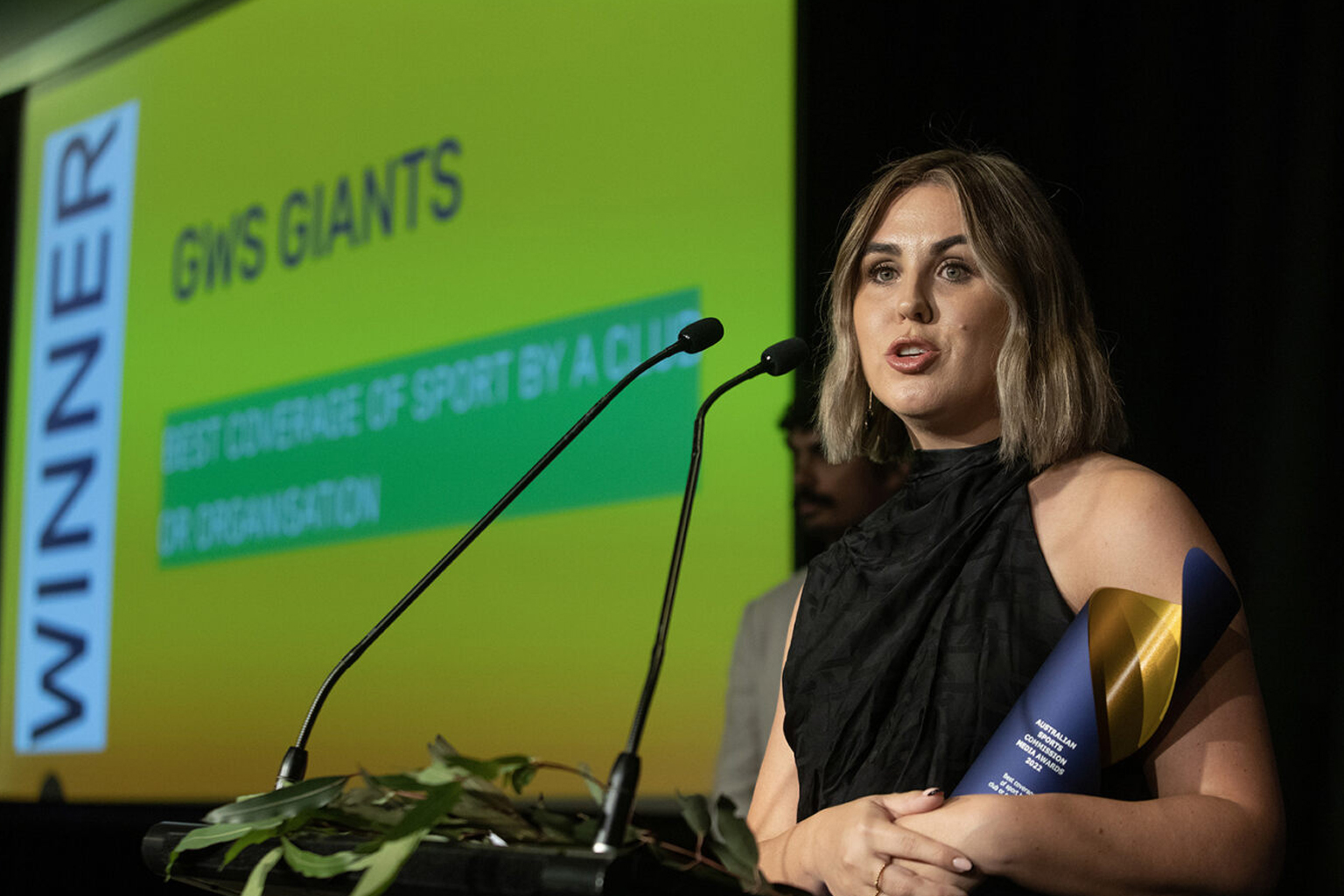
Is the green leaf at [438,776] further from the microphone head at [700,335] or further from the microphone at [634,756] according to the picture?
the microphone head at [700,335]

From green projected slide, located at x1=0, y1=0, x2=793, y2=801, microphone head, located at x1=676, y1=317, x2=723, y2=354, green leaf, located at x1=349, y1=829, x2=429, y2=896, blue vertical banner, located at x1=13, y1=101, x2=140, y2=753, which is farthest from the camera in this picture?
blue vertical banner, located at x1=13, y1=101, x2=140, y2=753

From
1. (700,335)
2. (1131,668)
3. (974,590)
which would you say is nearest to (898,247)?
(700,335)

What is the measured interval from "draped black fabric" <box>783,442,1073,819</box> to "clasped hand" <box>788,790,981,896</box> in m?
0.14

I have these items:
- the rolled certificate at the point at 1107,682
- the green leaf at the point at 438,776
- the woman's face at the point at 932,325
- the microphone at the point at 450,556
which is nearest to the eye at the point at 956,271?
the woman's face at the point at 932,325

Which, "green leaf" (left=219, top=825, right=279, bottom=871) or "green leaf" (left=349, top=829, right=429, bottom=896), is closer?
"green leaf" (left=349, top=829, right=429, bottom=896)

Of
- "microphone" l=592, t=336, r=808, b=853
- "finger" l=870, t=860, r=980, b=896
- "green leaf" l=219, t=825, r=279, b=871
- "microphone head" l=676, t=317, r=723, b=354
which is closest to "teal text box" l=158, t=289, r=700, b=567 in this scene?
"microphone head" l=676, t=317, r=723, b=354

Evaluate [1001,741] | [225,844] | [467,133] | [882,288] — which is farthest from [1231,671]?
[467,133]

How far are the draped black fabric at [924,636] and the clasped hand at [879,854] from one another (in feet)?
0.47

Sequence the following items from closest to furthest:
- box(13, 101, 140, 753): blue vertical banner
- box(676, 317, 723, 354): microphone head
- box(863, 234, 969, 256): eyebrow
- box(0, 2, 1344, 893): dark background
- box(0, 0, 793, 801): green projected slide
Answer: box(676, 317, 723, 354): microphone head < box(863, 234, 969, 256): eyebrow < box(0, 2, 1344, 893): dark background < box(0, 0, 793, 801): green projected slide < box(13, 101, 140, 753): blue vertical banner

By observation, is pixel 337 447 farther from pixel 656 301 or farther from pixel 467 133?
pixel 656 301

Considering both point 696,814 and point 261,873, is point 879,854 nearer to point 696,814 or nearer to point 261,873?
point 696,814

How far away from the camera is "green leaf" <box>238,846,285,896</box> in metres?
1.05

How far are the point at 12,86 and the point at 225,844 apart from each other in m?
4.92

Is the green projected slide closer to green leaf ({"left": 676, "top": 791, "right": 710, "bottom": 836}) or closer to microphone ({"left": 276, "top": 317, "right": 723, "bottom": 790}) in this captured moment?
microphone ({"left": 276, "top": 317, "right": 723, "bottom": 790})
